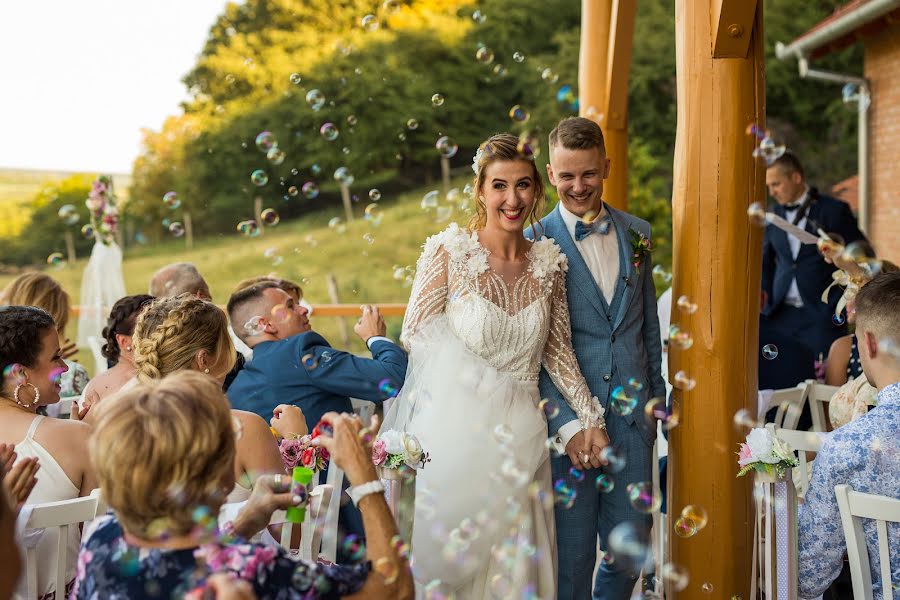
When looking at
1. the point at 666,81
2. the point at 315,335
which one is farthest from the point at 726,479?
the point at 666,81

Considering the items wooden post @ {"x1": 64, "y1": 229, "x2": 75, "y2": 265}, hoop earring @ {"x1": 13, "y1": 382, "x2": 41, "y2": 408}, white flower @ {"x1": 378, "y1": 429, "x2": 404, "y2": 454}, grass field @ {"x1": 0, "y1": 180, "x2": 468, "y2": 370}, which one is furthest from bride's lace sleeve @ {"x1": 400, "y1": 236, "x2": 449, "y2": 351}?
wooden post @ {"x1": 64, "y1": 229, "x2": 75, "y2": 265}

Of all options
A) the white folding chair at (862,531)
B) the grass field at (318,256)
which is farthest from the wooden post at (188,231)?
the white folding chair at (862,531)

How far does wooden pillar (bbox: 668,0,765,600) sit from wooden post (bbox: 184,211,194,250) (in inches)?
714

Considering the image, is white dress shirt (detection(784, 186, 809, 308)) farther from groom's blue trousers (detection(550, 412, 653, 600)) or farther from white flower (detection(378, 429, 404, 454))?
white flower (detection(378, 429, 404, 454))

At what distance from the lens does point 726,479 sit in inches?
138

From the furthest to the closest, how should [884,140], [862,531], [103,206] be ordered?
[884,140], [103,206], [862,531]

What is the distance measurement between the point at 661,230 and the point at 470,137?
5.81 m

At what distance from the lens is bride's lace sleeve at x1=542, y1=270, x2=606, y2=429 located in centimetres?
332

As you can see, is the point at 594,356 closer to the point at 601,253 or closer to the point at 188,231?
the point at 601,253

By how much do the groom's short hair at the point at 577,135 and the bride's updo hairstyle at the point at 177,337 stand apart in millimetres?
1367

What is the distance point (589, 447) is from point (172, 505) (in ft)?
5.97

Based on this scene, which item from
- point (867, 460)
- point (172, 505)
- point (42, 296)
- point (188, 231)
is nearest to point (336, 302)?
point (188, 231)

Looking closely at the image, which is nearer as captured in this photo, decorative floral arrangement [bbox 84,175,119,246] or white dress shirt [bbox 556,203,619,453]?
white dress shirt [bbox 556,203,619,453]

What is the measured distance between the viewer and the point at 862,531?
259 centimetres
